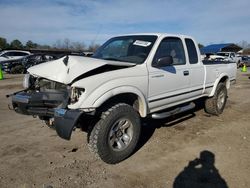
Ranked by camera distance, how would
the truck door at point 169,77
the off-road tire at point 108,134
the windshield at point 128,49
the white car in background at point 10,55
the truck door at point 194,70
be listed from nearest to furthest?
1. the off-road tire at point 108,134
2. the truck door at point 169,77
3. the windshield at point 128,49
4. the truck door at point 194,70
5. the white car in background at point 10,55

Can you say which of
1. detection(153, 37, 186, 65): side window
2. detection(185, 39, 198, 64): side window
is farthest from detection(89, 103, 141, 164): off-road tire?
detection(185, 39, 198, 64): side window

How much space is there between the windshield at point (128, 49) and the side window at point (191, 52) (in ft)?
3.55

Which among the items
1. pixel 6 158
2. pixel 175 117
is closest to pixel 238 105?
pixel 175 117

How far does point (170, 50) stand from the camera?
5078mm

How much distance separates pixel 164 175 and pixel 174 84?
73.5 inches

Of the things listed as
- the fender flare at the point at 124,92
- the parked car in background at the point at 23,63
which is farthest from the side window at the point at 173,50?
the parked car in background at the point at 23,63

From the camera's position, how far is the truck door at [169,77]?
176 inches

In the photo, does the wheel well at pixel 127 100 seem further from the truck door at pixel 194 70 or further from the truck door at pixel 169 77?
the truck door at pixel 194 70

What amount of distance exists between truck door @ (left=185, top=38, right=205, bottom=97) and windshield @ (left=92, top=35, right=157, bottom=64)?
1.12 metres

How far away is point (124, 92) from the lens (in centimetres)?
392

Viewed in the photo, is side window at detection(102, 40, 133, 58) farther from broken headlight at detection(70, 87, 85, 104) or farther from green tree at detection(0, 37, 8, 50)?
green tree at detection(0, 37, 8, 50)

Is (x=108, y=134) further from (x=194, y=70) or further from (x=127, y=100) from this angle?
(x=194, y=70)

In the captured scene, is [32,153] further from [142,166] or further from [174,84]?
[174,84]

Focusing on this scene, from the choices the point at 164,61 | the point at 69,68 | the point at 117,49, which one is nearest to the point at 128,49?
the point at 117,49
